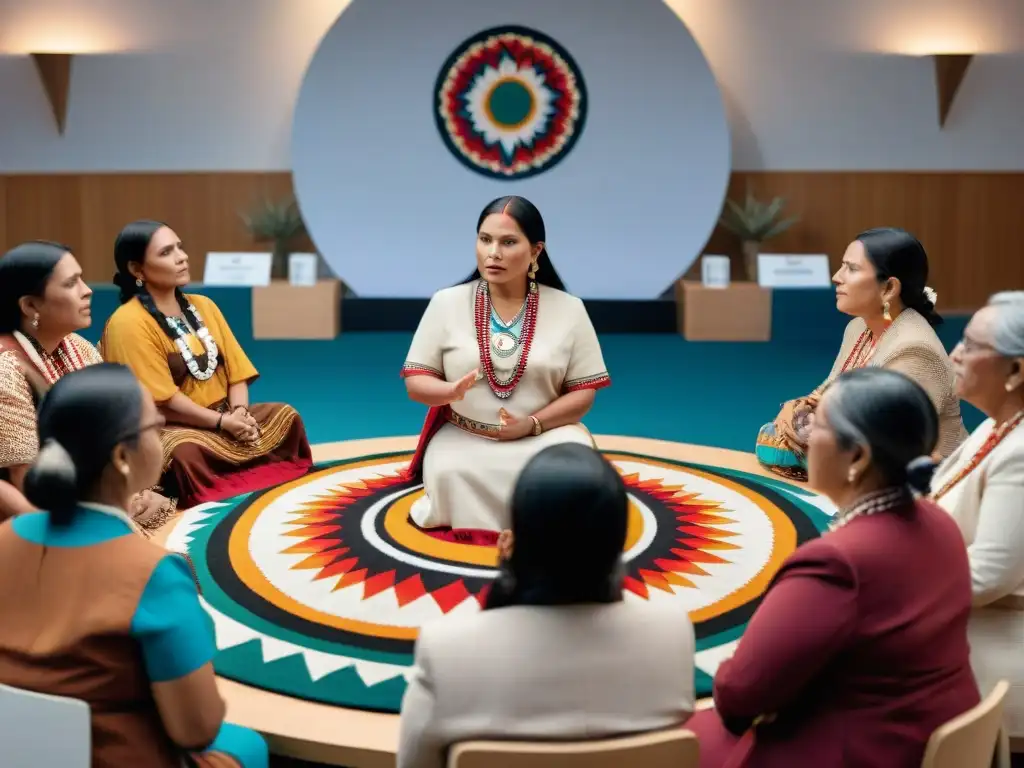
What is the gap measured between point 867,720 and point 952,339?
7198mm

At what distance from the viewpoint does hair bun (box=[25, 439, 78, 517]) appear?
1.86 m

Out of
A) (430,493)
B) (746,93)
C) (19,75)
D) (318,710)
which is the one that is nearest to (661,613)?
(318,710)

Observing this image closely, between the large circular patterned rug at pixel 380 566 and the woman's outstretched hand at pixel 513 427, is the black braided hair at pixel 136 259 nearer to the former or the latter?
the large circular patterned rug at pixel 380 566

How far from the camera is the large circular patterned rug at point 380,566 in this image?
9.74ft

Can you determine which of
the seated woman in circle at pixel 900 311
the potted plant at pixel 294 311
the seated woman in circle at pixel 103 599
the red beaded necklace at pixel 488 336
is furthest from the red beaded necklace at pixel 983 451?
the potted plant at pixel 294 311

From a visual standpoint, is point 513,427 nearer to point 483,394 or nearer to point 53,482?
point 483,394

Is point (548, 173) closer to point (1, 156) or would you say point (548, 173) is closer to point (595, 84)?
point (595, 84)

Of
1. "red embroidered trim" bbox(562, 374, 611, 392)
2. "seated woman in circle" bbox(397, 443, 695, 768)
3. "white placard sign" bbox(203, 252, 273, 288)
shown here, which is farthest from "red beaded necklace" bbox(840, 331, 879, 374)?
"white placard sign" bbox(203, 252, 273, 288)

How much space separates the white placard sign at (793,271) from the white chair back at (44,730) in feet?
24.9

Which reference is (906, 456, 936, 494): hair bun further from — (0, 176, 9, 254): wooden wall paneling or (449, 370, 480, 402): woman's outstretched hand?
(0, 176, 9, 254): wooden wall paneling

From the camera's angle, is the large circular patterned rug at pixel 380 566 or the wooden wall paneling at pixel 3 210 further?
the wooden wall paneling at pixel 3 210

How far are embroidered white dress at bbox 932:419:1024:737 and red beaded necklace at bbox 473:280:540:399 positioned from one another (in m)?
1.73

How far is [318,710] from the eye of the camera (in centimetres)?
273

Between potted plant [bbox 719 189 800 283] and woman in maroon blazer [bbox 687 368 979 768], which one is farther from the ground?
potted plant [bbox 719 189 800 283]
